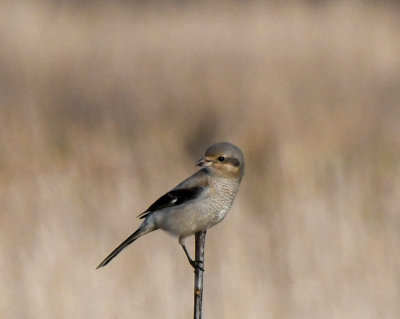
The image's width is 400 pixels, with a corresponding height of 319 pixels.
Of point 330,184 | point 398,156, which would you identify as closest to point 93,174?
point 330,184

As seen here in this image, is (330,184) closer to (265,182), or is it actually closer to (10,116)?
(265,182)

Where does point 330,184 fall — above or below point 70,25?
below

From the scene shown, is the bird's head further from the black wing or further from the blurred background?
the blurred background

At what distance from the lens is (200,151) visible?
5.52 m

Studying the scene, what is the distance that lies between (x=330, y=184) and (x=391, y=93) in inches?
24.4

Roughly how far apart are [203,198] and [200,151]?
205 centimetres

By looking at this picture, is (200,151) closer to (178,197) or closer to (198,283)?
(178,197)

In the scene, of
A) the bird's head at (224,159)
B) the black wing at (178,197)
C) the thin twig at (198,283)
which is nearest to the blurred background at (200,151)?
the black wing at (178,197)

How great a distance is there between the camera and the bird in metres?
3.41

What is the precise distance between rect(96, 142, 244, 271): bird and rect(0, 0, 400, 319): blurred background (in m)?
1.80

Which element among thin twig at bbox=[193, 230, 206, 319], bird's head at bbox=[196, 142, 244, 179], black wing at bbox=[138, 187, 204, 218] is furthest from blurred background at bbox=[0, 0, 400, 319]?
thin twig at bbox=[193, 230, 206, 319]

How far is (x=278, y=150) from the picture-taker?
562cm

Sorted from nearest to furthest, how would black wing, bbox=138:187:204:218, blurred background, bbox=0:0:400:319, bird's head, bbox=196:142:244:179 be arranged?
bird's head, bbox=196:142:244:179
black wing, bbox=138:187:204:218
blurred background, bbox=0:0:400:319

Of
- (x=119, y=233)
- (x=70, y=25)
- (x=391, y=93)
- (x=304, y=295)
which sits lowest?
(x=304, y=295)
